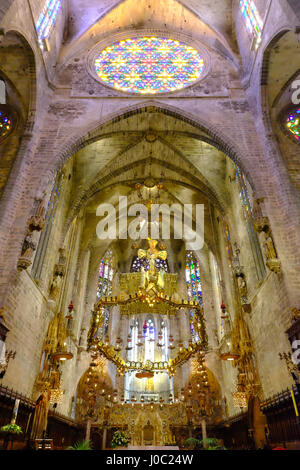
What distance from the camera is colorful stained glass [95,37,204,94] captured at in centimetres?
1572

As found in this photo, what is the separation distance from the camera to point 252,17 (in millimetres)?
13789

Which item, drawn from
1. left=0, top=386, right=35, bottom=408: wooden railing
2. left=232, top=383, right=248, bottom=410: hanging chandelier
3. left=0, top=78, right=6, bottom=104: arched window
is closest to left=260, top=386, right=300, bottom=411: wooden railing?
left=232, top=383, right=248, bottom=410: hanging chandelier

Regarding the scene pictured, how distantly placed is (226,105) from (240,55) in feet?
11.8

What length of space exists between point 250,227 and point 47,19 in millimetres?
12841

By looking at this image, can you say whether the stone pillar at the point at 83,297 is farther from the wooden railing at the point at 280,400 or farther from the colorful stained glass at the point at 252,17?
the colorful stained glass at the point at 252,17

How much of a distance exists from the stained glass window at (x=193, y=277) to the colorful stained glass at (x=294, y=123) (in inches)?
496

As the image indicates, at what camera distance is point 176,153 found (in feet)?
57.4

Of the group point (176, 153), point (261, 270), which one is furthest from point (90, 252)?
point (261, 270)

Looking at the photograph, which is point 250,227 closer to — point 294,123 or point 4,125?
point 294,123

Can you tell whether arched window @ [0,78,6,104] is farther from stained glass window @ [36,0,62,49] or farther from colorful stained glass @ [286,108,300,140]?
colorful stained glass @ [286,108,300,140]

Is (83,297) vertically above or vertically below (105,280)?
below

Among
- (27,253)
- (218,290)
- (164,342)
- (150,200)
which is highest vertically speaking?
(150,200)

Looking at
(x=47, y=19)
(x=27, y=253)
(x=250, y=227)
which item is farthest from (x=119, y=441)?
(x=47, y=19)

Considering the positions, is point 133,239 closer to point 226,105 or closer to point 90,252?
point 90,252
